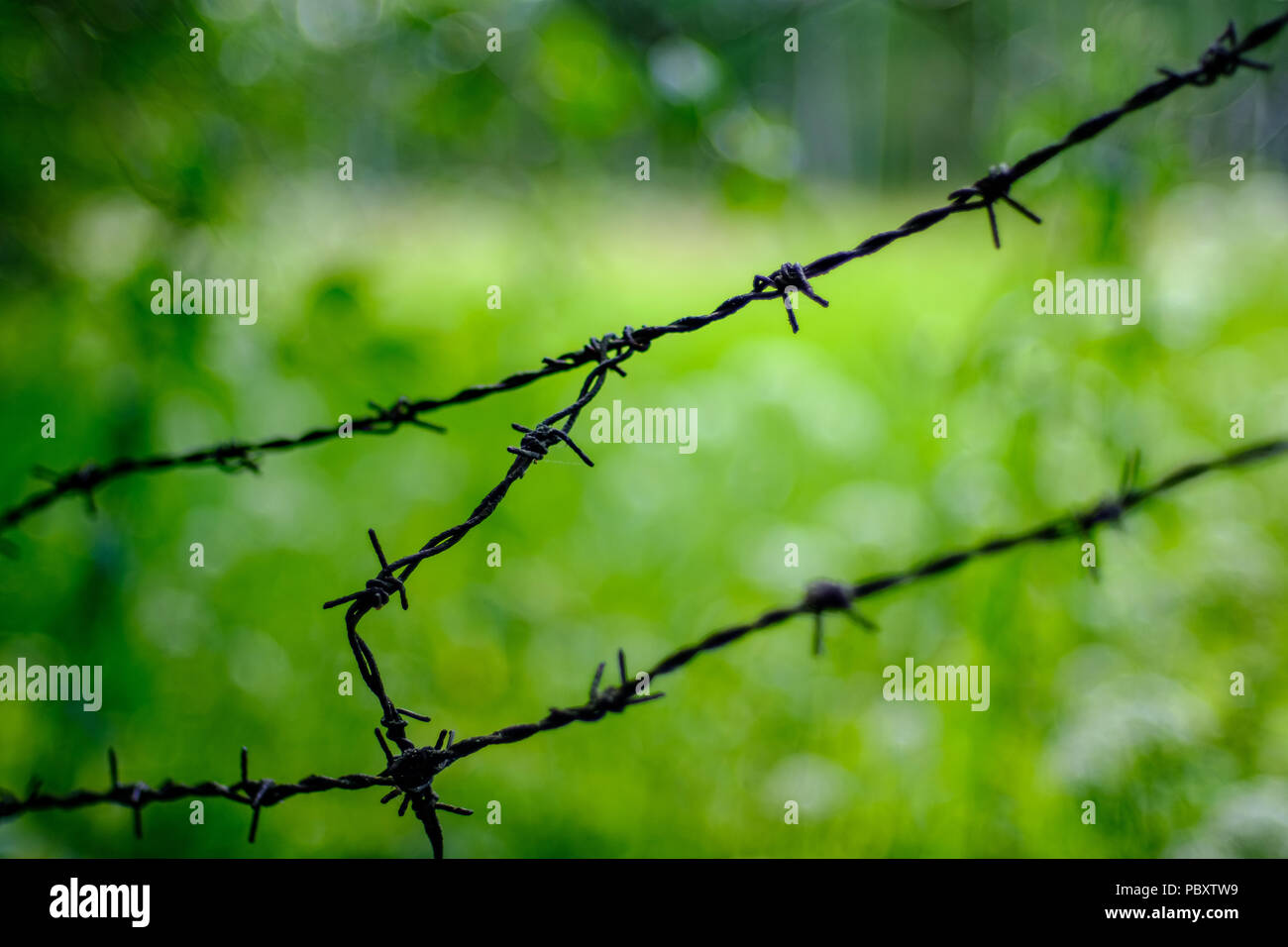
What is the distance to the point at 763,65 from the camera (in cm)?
1605

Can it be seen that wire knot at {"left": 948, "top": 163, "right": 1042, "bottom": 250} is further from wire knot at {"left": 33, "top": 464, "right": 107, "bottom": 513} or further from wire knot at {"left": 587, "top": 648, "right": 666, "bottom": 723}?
wire knot at {"left": 33, "top": 464, "right": 107, "bottom": 513}

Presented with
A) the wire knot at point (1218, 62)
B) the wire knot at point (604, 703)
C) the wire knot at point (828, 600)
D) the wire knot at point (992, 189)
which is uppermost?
the wire knot at point (1218, 62)

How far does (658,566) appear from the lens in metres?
3.09

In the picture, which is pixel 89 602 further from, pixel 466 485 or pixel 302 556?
pixel 466 485

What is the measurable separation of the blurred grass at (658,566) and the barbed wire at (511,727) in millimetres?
659

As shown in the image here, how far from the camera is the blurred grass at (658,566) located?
2002 millimetres

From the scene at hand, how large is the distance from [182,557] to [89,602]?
0.41m

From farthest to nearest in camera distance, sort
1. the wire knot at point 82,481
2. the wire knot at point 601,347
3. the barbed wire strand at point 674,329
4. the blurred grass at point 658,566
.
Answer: the blurred grass at point 658,566
the wire knot at point 82,481
the wire knot at point 601,347
the barbed wire strand at point 674,329

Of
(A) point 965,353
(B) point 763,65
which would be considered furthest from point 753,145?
(B) point 763,65

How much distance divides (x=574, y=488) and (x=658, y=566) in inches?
18.9

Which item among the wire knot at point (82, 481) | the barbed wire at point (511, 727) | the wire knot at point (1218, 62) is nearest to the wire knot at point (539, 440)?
the barbed wire at point (511, 727)

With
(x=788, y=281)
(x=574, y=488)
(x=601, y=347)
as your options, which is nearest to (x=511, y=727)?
(x=601, y=347)

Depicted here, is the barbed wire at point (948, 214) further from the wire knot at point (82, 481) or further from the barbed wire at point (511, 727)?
the wire knot at point (82, 481)

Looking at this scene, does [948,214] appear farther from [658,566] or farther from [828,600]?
[658,566]
